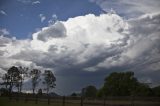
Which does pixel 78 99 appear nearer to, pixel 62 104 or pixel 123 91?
pixel 62 104

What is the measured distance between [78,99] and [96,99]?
1.73 m

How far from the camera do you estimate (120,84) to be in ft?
209

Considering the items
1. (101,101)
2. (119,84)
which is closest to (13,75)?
(119,84)

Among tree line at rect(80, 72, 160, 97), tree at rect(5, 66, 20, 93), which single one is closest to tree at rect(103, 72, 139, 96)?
tree line at rect(80, 72, 160, 97)

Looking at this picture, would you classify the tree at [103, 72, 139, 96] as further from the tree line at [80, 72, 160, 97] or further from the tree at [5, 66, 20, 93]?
the tree at [5, 66, 20, 93]

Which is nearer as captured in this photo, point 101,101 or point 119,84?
point 101,101

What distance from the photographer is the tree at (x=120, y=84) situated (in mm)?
63062

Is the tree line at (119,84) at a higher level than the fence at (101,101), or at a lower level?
higher

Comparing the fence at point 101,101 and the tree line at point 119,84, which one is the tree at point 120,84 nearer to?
the tree line at point 119,84

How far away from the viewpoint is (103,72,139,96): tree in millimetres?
63062

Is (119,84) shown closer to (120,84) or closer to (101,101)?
(120,84)

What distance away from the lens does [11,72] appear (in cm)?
7862

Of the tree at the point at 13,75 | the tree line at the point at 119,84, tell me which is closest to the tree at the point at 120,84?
the tree line at the point at 119,84

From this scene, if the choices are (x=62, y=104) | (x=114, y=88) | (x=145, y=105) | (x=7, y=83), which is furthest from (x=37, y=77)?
(x=145, y=105)
